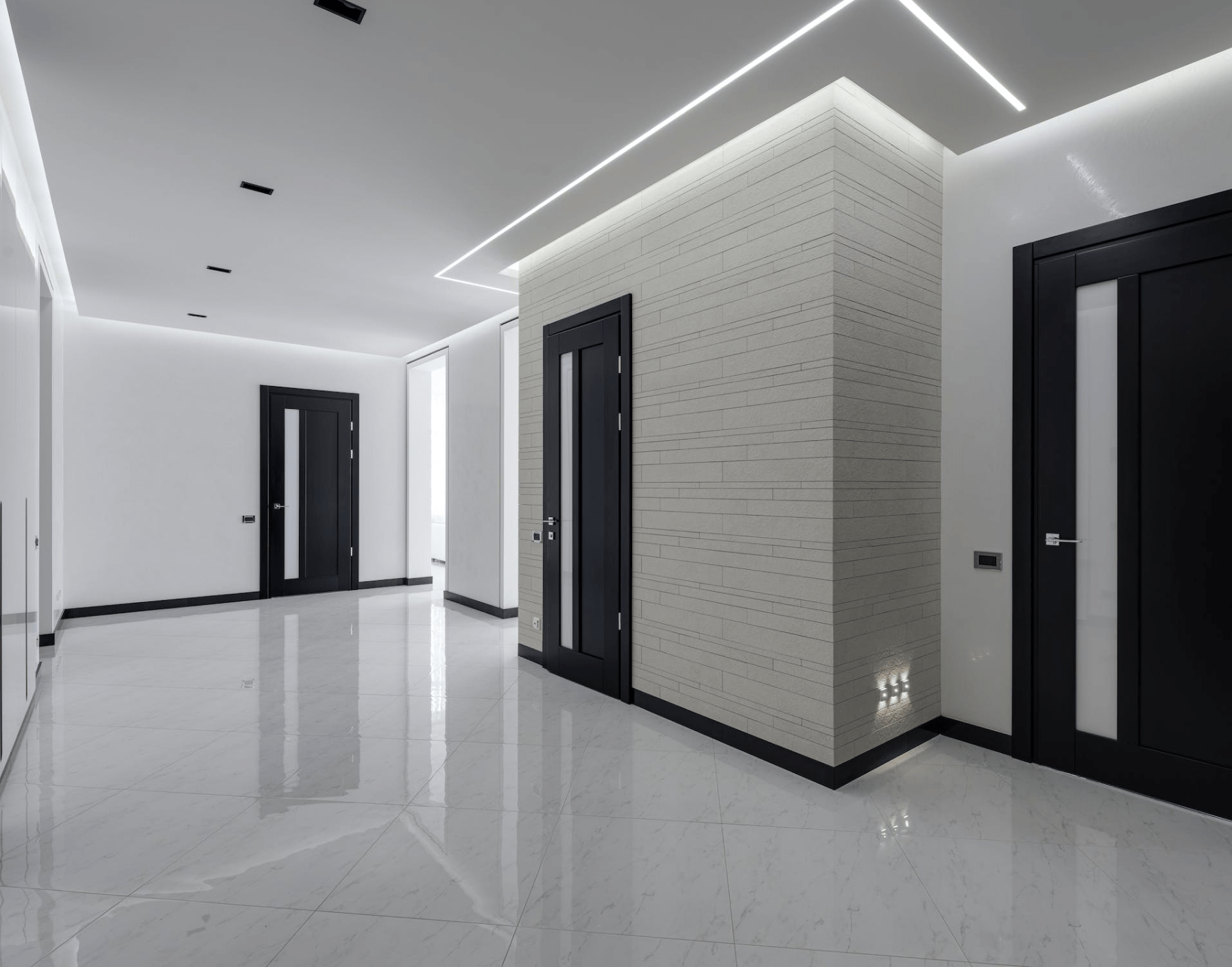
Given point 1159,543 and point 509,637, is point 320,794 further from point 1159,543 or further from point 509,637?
point 1159,543

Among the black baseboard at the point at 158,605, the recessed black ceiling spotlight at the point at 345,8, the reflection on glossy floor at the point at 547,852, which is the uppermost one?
the recessed black ceiling spotlight at the point at 345,8

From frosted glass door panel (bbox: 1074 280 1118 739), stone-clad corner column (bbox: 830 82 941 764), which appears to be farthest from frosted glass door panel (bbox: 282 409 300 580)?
frosted glass door panel (bbox: 1074 280 1118 739)

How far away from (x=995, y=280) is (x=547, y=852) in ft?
11.4

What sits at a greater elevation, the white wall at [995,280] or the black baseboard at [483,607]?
the white wall at [995,280]

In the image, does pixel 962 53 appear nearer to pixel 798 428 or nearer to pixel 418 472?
pixel 798 428

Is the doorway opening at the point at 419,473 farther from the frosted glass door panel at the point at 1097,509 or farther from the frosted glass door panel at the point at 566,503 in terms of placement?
the frosted glass door panel at the point at 1097,509

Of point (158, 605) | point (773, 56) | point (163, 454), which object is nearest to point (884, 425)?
point (773, 56)

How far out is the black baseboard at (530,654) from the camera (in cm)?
517

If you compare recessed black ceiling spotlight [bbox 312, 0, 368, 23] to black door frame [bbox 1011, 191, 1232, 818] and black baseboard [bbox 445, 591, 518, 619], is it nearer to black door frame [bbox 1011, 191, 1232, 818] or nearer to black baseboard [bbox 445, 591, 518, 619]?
black door frame [bbox 1011, 191, 1232, 818]

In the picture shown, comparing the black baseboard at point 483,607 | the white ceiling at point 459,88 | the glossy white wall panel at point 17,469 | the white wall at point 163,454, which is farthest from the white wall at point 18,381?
the black baseboard at point 483,607

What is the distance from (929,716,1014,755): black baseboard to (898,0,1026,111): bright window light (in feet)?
10.1

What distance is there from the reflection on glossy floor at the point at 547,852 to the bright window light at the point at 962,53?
314 centimetres

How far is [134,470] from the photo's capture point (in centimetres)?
720

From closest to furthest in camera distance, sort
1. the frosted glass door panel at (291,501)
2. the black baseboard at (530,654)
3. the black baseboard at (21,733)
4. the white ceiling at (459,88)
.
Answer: the white ceiling at (459,88)
the black baseboard at (21,733)
the black baseboard at (530,654)
the frosted glass door panel at (291,501)
